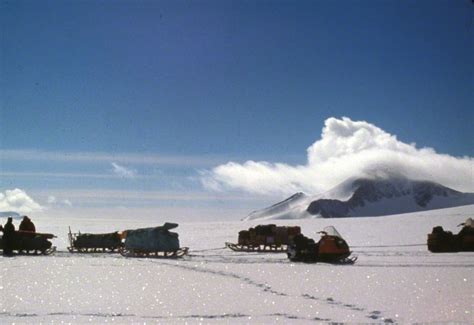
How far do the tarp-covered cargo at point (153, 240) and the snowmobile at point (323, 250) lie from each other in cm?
584

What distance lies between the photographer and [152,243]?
24016 mm

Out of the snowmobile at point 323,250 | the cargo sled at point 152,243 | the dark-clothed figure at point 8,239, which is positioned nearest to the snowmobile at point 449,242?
the snowmobile at point 323,250

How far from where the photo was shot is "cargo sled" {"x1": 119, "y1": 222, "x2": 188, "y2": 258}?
941 inches

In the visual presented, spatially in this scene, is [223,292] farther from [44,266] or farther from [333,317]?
[44,266]

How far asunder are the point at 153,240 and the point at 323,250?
7737 millimetres

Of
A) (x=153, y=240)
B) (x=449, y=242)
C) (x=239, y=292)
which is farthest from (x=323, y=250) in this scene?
(x=239, y=292)

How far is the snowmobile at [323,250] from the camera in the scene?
19.5m

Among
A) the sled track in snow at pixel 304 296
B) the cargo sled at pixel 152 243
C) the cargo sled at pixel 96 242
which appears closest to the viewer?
the sled track in snow at pixel 304 296

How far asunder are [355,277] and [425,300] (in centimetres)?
413

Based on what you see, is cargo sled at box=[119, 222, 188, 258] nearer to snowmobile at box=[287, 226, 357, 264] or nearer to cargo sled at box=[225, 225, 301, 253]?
cargo sled at box=[225, 225, 301, 253]

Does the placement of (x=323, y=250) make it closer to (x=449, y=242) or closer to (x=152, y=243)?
(x=449, y=242)

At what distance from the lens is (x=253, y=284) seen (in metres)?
13.3

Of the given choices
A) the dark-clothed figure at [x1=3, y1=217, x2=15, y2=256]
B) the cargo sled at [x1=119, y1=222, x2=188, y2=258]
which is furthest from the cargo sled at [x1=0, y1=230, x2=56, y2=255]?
the cargo sled at [x1=119, y1=222, x2=188, y2=258]

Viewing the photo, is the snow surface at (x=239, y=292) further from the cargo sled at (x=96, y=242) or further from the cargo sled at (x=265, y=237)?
the cargo sled at (x=265, y=237)
